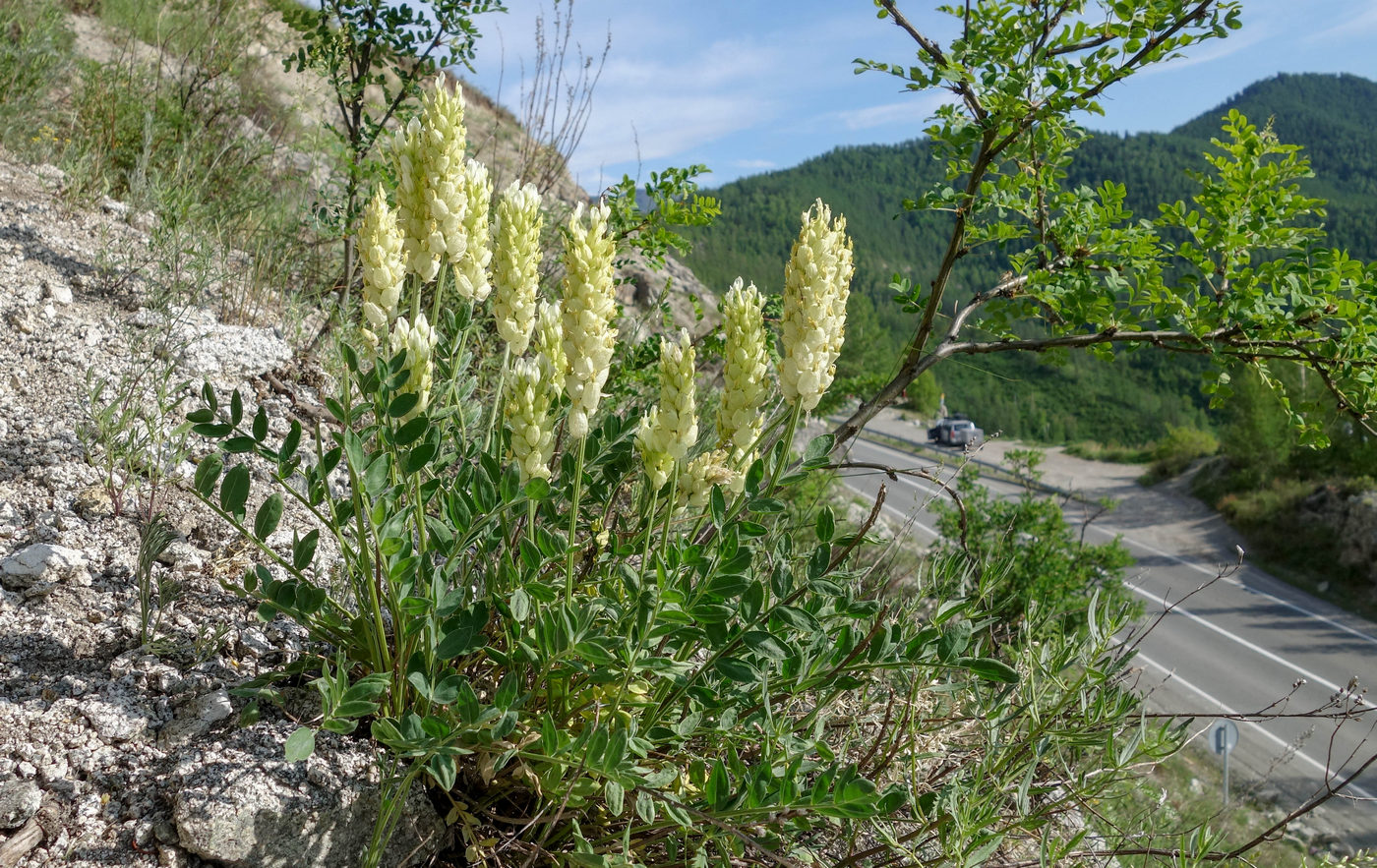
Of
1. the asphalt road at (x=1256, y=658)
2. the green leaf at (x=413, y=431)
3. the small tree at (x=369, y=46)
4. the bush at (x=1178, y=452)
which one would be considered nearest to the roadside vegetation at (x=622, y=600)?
the green leaf at (x=413, y=431)

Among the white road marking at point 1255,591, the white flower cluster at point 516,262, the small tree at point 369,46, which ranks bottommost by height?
the white road marking at point 1255,591

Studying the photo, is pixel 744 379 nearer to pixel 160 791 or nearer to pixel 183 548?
pixel 160 791

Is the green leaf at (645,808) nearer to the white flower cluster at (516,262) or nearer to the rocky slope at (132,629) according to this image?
the rocky slope at (132,629)

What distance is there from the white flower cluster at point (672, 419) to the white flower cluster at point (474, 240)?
1.60 ft

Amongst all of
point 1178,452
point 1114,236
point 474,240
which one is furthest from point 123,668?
point 1178,452

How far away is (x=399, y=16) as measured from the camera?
4359 millimetres

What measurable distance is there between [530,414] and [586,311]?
212mm

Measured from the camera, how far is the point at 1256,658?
62.2ft

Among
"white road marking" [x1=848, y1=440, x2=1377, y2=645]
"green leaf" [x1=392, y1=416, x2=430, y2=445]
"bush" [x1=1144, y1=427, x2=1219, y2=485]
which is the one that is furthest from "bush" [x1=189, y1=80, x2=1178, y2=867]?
"bush" [x1=1144, y1=427, x2=1219, y2=485]

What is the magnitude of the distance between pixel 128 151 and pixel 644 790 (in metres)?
5.76

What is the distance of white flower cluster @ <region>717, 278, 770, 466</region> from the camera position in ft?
4.90

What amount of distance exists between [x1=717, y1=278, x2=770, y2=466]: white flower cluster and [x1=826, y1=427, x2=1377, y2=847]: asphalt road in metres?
9.34

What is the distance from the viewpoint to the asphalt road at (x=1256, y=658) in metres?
13.3

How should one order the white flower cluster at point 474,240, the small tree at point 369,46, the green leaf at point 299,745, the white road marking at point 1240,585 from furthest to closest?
the white road marking at point 1240,585 → the small tree at point 369,46 → the white flower cluster at point 474,240 → the green leaf at point 299,745
